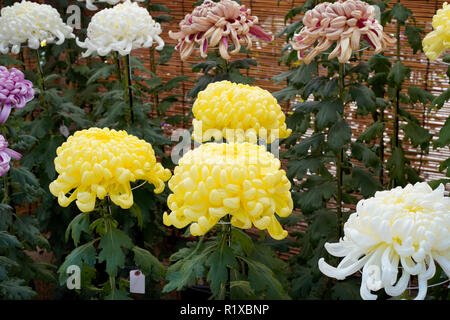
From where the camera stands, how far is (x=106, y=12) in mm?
2143

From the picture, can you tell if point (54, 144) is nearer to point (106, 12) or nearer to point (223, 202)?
point (106, 12)

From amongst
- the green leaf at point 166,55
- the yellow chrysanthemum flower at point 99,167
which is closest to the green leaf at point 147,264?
the yellow chrysanthemum flower at point 99,167

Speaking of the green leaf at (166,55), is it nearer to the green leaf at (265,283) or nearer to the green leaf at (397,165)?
the green leaf at (397,165)

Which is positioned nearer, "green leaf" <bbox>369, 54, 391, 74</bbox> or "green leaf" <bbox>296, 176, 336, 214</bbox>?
"green leaf" <bbox>296, 176, 336, 214</bbox>

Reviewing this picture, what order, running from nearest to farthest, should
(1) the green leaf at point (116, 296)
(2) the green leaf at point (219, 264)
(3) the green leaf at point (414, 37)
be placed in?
(2) the green leaf at point (219, 264)
(1) the green leaf at point (116, 296)
(3) the green leaf at point (414, 37)

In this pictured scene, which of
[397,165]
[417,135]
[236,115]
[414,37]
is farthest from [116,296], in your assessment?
[414,37]

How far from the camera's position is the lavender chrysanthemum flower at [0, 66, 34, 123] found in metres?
1.89

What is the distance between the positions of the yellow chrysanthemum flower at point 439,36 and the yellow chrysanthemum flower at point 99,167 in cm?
93

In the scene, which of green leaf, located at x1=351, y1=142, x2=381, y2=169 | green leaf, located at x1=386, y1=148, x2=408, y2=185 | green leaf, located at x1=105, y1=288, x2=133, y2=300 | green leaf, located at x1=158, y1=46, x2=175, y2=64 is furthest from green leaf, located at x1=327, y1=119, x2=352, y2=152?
green leaf, located at x1=158, y1=46, x2=175, y2=64

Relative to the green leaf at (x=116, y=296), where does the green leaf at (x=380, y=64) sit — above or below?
above

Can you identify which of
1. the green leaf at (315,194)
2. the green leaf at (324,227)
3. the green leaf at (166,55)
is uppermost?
the green leaf at (166,55)

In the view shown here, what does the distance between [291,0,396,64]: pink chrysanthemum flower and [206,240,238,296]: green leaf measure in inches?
28.3

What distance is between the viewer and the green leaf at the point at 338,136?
6.33ft

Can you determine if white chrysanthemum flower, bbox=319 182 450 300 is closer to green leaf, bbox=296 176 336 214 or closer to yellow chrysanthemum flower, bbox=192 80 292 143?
yellow chrysanthemum flower, bbox=192 80 292 143
